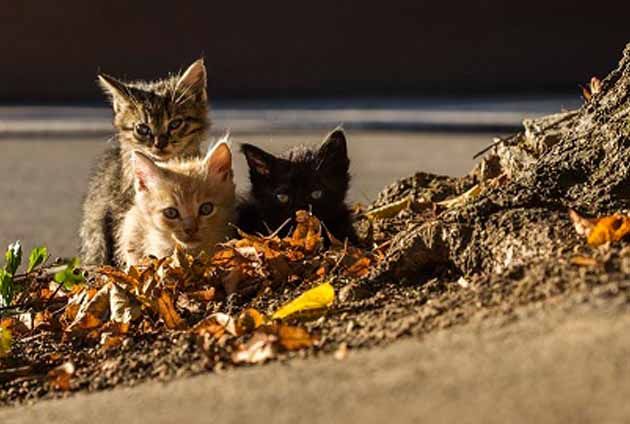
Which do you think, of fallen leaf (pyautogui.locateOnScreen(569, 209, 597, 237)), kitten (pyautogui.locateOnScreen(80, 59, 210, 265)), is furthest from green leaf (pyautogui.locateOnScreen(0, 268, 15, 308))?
fallen leaf (pyautogui.locateOnScreen(569, 209, 597, 237))

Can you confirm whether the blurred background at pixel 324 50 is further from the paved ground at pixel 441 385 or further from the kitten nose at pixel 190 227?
the paved ground at pixel 441 385

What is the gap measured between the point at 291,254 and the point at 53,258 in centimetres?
281

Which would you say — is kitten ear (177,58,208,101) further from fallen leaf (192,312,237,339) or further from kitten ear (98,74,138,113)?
fallen leaf (192,312,237,339)

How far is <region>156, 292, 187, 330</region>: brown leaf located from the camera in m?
4.07

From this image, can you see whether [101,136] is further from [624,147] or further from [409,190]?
[624,147]

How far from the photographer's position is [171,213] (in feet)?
17.7

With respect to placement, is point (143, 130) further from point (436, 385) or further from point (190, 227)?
point (436, 385)

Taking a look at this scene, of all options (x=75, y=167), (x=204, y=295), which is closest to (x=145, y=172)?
(x=204, y=295)

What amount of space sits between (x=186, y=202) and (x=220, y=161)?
10.4 inches

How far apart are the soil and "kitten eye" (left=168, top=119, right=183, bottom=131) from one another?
8.30 ft

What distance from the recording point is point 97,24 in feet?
56.5

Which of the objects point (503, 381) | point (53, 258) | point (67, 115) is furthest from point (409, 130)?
point (503, 381)

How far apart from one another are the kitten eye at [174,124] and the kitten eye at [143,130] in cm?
12

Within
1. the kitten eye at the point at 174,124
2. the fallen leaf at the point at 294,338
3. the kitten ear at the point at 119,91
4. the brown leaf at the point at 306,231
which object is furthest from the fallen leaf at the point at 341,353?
the kitten ear at the point at 119,91
